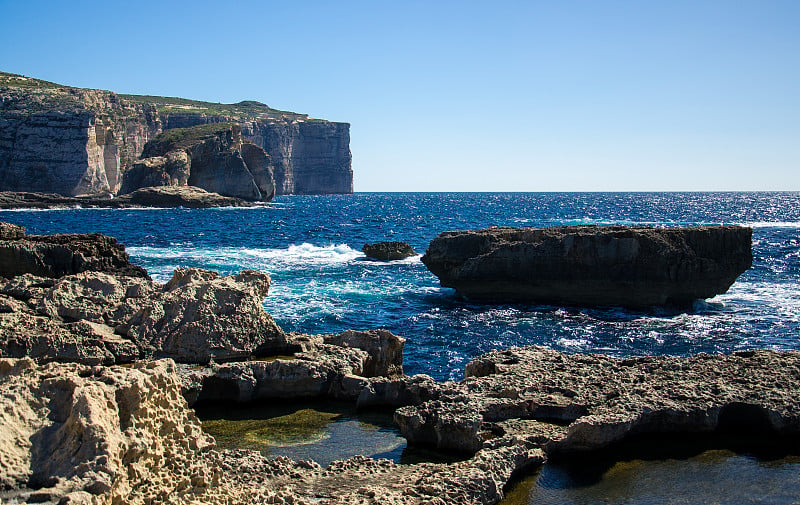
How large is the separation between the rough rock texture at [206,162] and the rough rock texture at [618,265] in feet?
281

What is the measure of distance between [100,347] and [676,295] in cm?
2297

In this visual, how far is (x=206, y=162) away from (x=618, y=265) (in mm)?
94718

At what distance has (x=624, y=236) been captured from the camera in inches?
1113

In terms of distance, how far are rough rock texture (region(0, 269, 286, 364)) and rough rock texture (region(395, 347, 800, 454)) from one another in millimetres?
4212

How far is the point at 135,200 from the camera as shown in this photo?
327 feet

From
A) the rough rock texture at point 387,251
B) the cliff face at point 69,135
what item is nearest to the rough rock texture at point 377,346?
the rough rock texture at point 387,251

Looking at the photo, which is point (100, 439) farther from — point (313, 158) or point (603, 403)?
point (313, 158)

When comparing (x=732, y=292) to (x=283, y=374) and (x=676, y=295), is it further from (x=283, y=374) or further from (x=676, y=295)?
(x=283, y=374)

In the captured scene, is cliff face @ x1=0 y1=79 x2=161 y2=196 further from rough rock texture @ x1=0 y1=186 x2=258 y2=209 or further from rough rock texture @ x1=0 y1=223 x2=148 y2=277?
rough rock texture @ x1=0 y1=223 x2=148 y2=277

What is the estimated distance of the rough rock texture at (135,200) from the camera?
92.5 metres

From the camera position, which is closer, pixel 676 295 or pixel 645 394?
pixel 645 394

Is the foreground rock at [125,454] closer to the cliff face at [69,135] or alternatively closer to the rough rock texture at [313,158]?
the cliff face at [69,135]

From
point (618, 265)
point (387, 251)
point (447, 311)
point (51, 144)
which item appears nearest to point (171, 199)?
point (51, 144)

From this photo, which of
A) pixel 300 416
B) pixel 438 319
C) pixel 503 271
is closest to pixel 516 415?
pixel 300 416
